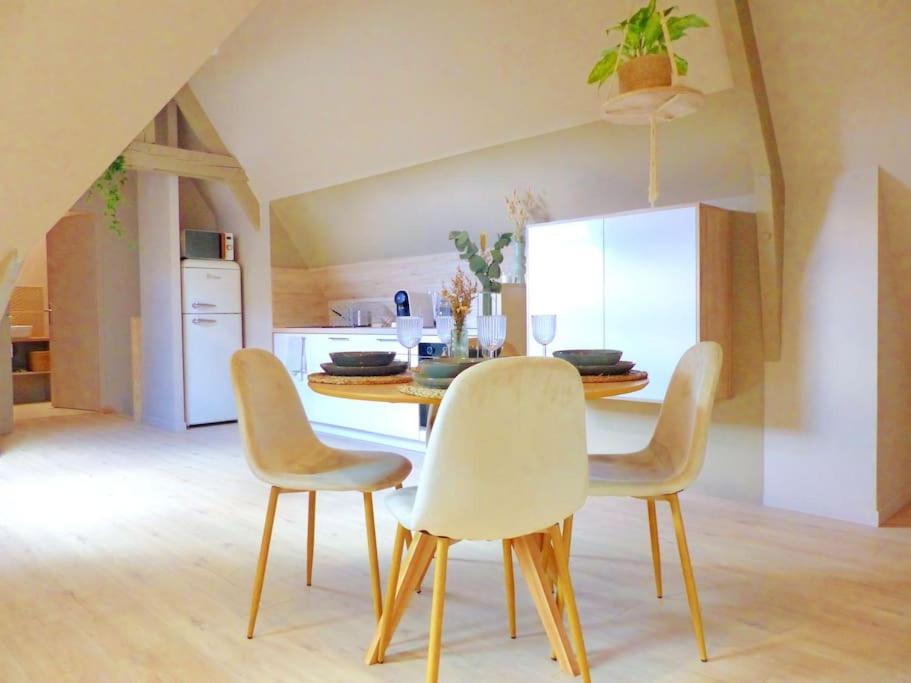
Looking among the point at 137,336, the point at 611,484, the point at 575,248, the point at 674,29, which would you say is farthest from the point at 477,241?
the point at 137,336

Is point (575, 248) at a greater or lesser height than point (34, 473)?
greater

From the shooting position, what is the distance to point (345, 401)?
5.48 m

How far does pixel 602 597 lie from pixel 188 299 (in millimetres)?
4777

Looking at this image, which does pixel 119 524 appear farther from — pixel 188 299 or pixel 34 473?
pixel 188 299

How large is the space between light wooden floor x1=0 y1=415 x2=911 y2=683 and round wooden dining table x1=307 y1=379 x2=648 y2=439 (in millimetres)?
745

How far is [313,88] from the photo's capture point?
15.7 ft

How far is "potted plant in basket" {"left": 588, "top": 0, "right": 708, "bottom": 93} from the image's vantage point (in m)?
2.21

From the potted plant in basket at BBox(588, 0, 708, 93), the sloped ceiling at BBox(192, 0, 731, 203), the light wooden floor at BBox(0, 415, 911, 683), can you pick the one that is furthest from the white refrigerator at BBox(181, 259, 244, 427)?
the potted plant in basket at BBox(588, 0, 708, 93)

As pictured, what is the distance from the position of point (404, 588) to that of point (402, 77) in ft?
10.6

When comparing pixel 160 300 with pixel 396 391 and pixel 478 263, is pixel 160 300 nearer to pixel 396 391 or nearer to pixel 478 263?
Answer: pixel 478 263

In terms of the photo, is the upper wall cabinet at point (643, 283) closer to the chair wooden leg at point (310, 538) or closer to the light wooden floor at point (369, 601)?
the light wooden floor at point (369, 601)

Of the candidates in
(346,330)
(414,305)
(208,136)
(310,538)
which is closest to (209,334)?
(346,330)

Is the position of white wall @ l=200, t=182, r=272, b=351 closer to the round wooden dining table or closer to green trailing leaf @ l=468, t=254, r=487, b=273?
green trailing leaf @ l=468, t=254, r=487, b=273

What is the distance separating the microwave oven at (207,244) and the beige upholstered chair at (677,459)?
4.78 metres
